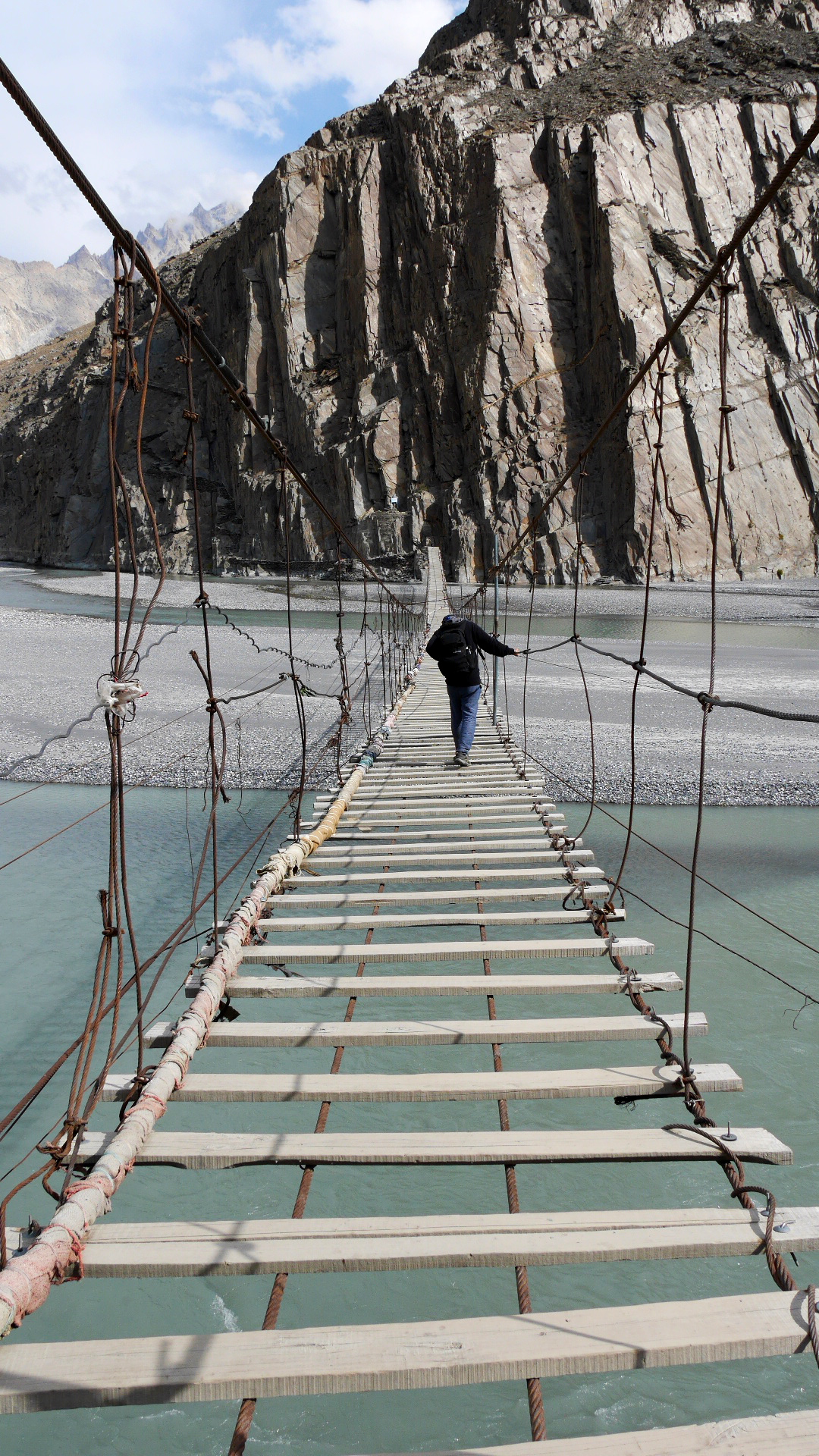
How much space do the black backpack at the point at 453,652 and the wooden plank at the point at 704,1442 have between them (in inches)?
163

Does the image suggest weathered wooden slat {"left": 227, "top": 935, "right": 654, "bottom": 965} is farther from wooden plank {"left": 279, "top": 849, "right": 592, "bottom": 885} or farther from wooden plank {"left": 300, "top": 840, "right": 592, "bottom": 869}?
wooden plank {"left": 300, "top": 840, "right": 592, "bottom": 869}

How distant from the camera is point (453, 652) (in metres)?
5.09

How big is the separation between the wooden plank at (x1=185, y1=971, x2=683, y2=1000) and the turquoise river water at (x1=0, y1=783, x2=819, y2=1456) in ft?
2.54

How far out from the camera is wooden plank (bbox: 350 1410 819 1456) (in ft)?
3.49

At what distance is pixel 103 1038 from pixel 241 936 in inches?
60.9

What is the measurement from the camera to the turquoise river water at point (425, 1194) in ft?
7.03

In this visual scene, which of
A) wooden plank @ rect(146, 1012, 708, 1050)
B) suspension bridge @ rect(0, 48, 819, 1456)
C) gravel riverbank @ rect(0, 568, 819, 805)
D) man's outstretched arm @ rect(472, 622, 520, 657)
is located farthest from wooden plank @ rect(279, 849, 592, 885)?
man's outstretched arm @ rect(472, 622, 520, 657)

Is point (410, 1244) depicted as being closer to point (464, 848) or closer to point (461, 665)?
point (464, 848)

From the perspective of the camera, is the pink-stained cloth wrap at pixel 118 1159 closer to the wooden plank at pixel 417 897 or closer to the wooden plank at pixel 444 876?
the wooden plank at pixel 417 897

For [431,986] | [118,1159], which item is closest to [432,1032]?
[431,986]

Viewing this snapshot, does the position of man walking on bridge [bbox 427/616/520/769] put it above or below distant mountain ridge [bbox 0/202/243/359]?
below

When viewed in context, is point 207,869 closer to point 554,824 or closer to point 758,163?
point 554,824

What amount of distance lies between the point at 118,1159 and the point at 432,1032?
2.58 ft

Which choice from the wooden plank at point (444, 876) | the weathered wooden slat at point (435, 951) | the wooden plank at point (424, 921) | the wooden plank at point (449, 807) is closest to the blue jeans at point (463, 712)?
the wooden plank at point (449, 807)
